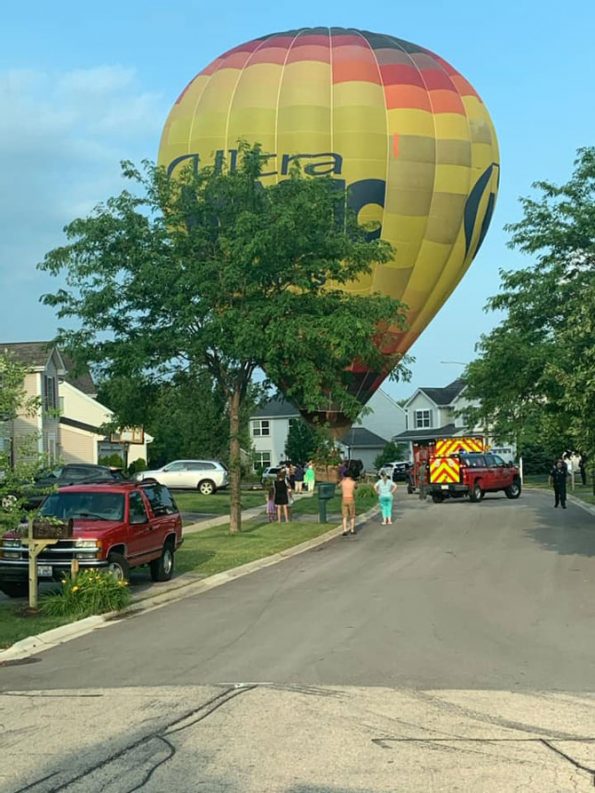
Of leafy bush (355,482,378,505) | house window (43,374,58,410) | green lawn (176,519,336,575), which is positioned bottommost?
green lawn (176,519,336,575)

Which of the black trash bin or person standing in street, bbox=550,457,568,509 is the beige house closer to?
the black trash bin

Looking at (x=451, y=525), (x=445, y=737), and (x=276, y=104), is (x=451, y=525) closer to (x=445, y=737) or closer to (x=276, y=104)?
(x=276, y=104)

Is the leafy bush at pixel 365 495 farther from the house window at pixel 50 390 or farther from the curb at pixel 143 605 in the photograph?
the curb at pixel 143 605

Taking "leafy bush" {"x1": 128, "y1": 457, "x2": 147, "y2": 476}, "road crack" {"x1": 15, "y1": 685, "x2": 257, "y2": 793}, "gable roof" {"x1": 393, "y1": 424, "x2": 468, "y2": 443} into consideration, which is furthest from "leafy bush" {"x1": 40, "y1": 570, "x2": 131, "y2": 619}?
"gable roof" {"x1": 393, "y1": 424, "x2": 468, "y2": 443}

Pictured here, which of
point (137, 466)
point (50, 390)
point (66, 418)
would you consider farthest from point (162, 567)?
point (137, 466)

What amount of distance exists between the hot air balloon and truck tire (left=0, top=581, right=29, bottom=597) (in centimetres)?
2189

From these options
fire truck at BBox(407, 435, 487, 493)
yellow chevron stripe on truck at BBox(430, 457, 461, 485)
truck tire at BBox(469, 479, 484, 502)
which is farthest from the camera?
fire truck at BBox(407, 435, 487, 493)

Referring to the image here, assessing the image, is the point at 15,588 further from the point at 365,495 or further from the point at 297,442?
the point at 297,442

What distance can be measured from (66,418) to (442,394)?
41.8 metres

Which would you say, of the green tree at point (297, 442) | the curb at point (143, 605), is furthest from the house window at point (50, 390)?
the green tree at point (297, 442)

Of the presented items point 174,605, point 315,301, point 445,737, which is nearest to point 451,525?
point 315,301

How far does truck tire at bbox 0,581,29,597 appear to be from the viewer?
16.6 m

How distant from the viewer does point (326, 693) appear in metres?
9.01

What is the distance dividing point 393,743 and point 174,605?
29.7 feet
